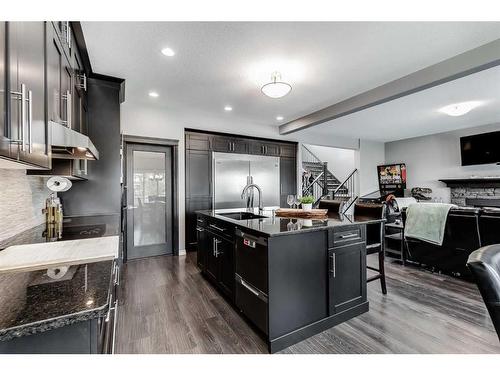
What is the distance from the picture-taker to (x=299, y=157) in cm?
612

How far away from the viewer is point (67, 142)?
1.36m

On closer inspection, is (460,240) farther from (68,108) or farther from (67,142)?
(68,108)

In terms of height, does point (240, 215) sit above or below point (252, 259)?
above

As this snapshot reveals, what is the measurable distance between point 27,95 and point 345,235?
89.4 inches

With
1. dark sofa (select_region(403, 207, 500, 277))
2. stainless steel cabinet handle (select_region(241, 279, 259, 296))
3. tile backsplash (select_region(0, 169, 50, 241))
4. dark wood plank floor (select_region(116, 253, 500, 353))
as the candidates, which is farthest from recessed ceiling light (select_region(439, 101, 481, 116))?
tile backsplash (select_region(0, 169, 50, 241))

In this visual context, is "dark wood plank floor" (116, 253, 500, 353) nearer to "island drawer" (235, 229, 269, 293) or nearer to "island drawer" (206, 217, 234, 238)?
"island drawer" (235, 229, 269, 293)

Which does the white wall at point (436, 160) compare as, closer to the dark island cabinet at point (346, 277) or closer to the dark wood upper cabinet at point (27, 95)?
the dark island cabinet at point (346, 277)

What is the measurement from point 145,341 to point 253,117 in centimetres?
424

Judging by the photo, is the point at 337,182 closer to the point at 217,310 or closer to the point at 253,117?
the point at 253,117

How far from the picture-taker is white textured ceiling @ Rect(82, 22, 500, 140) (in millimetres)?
2238

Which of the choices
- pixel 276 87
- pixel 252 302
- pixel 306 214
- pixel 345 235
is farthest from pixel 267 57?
pixel 252 302

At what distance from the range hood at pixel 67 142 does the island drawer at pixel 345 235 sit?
1.96m

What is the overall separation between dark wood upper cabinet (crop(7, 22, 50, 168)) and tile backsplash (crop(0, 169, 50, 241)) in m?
0.84

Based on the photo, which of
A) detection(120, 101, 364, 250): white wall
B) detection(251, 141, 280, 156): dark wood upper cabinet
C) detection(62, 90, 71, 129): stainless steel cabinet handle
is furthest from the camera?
detection(251, 141, 280, 156): dark wood upper cabinet
